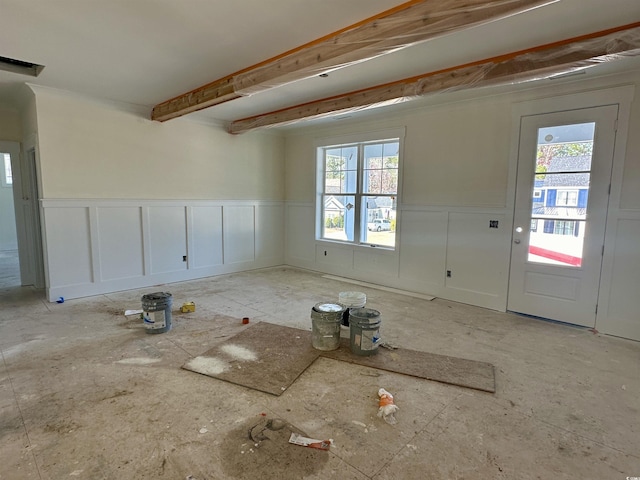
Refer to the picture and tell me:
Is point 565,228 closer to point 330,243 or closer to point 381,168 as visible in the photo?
point 381,168

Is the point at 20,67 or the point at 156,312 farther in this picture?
the point at 20,67

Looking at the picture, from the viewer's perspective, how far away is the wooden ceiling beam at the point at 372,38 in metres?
2.01

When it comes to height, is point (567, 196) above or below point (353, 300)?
above

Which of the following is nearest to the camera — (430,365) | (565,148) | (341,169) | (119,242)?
(430,365)

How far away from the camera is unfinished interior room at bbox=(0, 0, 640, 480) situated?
207 cm

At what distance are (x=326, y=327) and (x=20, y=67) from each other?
427cm

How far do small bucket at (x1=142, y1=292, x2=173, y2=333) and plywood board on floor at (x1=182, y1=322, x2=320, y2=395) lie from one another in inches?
28.4

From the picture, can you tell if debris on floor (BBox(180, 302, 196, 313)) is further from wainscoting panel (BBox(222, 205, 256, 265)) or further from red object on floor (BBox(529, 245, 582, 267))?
red object on floor (BBox(529, 245, 582, 267))

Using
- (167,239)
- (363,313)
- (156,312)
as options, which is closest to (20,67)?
(167,239)

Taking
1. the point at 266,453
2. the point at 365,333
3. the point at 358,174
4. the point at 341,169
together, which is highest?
the point at 341,169

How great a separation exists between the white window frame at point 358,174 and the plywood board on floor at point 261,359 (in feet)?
8.82

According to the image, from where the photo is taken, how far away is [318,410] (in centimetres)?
231

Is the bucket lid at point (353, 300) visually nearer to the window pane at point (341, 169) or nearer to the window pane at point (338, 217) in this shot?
the window pane at point (338, 217)

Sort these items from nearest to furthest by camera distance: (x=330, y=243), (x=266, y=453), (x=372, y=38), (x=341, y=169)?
(x=266, y=453) < (x=372, y=38) < (x=341, y=169) < (x=330, y=243)
